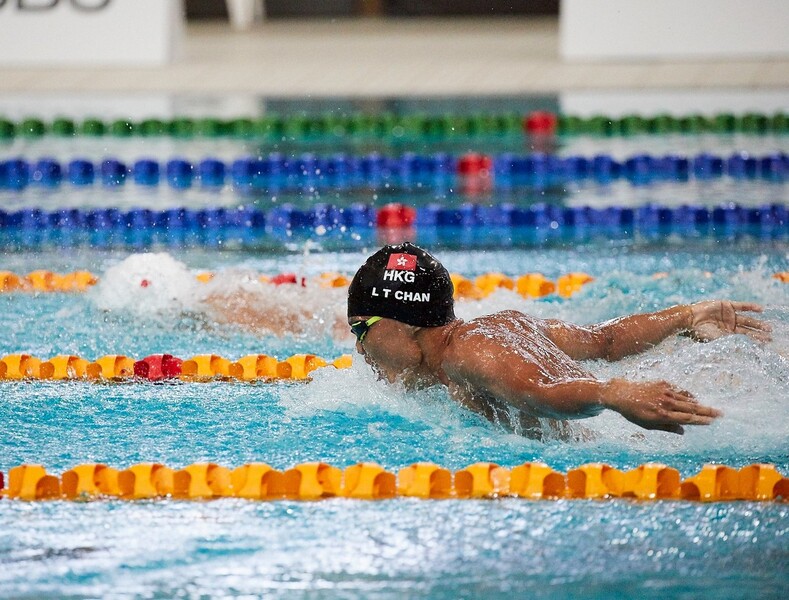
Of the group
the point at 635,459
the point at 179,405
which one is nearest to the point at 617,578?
the point at 635,459

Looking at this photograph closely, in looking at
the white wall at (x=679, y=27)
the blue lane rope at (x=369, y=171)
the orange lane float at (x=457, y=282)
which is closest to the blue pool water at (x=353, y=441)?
the orange lane float at (x=457, y=282)

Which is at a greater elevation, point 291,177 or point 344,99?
point 344,99

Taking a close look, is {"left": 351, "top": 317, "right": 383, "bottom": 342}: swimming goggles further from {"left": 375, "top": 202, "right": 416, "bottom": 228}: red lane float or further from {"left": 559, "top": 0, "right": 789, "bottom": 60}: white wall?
{"left": 559, "top": 0, "right": 789, "bottom": 60}: white wall

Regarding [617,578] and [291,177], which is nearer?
[617,578]

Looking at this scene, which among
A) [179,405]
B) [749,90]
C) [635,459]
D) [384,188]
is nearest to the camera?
[635,459]

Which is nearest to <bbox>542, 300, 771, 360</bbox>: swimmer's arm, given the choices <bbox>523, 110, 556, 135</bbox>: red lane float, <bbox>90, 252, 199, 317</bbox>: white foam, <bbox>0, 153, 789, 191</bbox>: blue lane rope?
<bbox>90, 252, 199, 317</bbox>: white foam

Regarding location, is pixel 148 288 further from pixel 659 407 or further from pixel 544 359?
pixel 659 407

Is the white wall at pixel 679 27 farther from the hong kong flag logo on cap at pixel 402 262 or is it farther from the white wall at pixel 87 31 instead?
the hong kong flag logo on cap at pixel 402 262

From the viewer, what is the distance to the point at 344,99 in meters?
9.94

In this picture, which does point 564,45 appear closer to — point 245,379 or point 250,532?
point 245,379

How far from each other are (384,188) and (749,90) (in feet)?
12.6

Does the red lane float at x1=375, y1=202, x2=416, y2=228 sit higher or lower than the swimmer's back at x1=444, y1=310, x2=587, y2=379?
higher

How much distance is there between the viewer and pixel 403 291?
329cm

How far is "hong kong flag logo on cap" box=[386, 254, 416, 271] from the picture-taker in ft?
10.9
